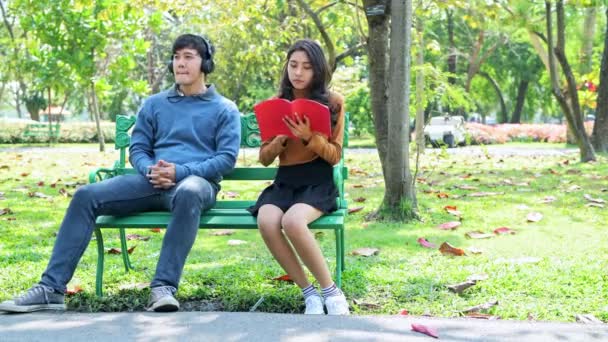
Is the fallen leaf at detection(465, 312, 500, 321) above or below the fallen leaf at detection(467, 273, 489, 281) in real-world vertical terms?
below

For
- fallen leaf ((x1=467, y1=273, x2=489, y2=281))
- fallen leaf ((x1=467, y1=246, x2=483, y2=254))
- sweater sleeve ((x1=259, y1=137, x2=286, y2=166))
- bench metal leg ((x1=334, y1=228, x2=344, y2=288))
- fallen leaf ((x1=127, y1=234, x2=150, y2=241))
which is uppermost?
sweater sleeve ((x1=259, y1=137, x2=286, y2=166))

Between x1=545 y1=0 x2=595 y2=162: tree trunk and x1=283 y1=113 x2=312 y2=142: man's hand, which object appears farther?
x1=545 y1=0 x2=595 y2=162: tree trunk

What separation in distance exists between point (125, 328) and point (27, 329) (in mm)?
442

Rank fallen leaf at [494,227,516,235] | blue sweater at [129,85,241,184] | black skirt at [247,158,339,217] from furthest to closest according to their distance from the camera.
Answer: fallen leaf at [494,227,516,235], blue sweater at [129,85,241,184], black skirt at [247,158,339,217]

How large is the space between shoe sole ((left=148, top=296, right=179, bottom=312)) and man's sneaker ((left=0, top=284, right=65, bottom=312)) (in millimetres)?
479

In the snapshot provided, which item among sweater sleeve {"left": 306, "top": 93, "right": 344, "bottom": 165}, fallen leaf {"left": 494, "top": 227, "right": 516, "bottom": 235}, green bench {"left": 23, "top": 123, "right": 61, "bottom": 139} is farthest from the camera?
green bench {"left": 23, "top": 123, "right": 61, "bottom": 139}

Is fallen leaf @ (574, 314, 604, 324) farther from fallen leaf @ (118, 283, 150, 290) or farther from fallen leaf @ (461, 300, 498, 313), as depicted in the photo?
fallen leaf @ (118, 283, 150, 290)

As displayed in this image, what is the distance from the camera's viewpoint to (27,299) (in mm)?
3617

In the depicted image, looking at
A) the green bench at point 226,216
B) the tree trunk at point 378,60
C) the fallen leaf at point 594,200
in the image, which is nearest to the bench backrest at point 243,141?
the green bench at point 226,216

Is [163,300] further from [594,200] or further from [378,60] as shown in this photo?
[594,200]

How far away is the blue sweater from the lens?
13.8 feet

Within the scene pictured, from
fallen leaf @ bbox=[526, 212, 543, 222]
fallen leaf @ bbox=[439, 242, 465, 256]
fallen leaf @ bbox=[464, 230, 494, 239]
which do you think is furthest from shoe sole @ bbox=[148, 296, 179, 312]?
fallen leaf @ bbox=[526, 212, 543, 222]

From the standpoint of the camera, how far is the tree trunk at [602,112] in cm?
1441

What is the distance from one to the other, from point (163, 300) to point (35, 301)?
2.07 ft
